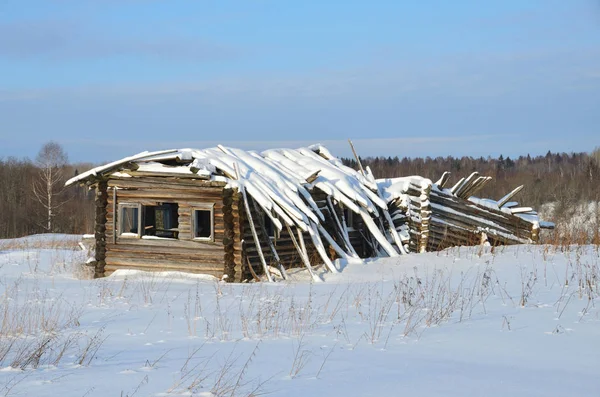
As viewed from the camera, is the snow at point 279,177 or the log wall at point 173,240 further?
the log wall at point 173,240

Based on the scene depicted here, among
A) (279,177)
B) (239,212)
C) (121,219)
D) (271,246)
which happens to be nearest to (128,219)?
(121,219)

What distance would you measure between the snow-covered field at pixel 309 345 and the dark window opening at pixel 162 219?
270 inches

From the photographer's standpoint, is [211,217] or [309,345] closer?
[309,345]

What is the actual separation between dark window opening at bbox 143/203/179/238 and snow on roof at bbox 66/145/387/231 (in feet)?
9.40

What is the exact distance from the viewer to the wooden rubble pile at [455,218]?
63.8ft

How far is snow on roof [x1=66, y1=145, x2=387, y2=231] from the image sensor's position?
49.9 ft

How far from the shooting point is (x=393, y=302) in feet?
33.1

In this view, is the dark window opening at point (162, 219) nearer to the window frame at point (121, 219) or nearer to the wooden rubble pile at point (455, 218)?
the window frame at point (121, 219)

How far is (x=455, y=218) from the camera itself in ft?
66.9

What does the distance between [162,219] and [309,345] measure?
14.3 m

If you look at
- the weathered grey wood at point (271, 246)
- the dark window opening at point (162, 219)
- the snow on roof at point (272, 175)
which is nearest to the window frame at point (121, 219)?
the snow on roof at point (272, 175)

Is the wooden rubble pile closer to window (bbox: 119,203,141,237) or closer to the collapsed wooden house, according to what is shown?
the collapsed wooden house

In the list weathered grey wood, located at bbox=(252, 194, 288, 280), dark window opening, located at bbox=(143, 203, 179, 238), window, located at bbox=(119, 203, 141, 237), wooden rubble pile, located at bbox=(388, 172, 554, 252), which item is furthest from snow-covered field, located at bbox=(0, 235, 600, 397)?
wooden rubble pile, located at bbox=(388, 172, 554, 252)

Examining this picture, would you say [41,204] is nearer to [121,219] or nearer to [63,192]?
[63,192]
